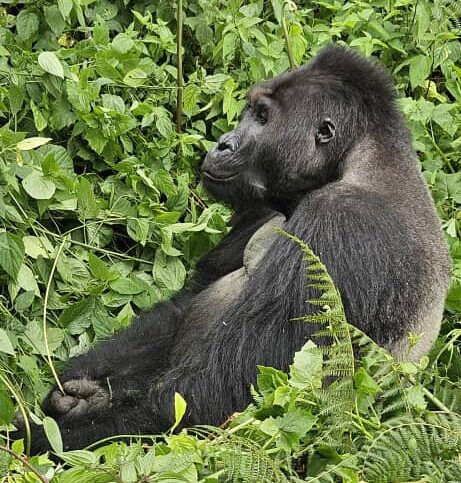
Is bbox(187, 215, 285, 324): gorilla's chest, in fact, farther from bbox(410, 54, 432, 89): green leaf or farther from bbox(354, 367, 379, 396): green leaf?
bbox(410, 54, 432, 89): green leaf

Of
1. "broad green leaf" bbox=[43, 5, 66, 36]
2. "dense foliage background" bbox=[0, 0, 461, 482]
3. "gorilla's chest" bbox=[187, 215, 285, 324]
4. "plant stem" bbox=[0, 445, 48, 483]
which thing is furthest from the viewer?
"broad green leaf" bbox=[43, 5, 66, 36]

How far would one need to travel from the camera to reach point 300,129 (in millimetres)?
4574

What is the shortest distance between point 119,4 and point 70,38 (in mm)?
353

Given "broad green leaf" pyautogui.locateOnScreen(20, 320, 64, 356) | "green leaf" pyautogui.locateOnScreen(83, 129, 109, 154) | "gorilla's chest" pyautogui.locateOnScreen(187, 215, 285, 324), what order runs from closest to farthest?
"gorilla's chest" pyautogui.locateOnScreen(187, 215, 285, 324) < "broad green leaf" pyautogui.locateOnScreen(20, 320, 64, 356) < "green leaf" pyautogui.locateOnScreen(83, 129, 109, 154)

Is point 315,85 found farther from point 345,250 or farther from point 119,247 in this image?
point 119,247

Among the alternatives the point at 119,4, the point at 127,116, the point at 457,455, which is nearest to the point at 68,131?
the point at 127,116

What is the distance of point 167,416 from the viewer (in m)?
4.12

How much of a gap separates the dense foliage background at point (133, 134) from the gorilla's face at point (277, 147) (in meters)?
0.74

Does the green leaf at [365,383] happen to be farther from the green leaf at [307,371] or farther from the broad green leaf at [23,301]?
the broad green leaf at [23,301]

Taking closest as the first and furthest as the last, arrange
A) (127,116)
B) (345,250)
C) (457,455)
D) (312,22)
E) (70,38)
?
1. (457,455)
2. (345,250)
3. (127,116)
4. (70,38)
5. (312,22)

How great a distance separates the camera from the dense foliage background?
4.96m

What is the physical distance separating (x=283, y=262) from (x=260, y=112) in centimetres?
92

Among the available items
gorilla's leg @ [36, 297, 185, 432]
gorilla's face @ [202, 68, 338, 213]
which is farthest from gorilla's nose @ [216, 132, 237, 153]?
gorilla's leg @ [36, 297, 185, 432]

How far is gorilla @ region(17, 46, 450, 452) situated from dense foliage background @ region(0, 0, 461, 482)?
10.4 inches
